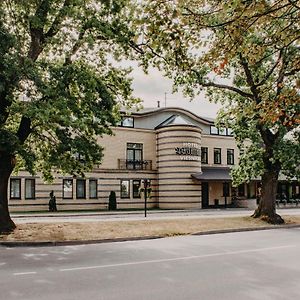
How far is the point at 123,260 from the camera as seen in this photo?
11.3 meters

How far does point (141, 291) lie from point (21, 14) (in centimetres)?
1276

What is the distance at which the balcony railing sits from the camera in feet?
131

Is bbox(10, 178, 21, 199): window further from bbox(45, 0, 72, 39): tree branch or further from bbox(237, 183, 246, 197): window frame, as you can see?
Answer: bbox(237, 183, 246, 197): window frame

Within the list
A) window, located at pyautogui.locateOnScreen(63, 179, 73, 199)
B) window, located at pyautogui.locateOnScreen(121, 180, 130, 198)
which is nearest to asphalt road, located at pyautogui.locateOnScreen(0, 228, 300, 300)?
window, located at pyautogui.locateOnScreen(63, 179, 73, 199)

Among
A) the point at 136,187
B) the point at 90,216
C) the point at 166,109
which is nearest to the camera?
the point at 90,216

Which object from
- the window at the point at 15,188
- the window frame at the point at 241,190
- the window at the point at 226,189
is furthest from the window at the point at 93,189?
the window frame at the point at 241,190

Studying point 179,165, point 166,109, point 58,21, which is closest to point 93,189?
point 179,165

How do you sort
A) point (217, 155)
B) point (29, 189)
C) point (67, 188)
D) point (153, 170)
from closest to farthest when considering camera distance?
point (29, 189), point (67, 188), point (153, 170), point (217, 155)

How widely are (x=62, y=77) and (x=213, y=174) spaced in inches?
1120

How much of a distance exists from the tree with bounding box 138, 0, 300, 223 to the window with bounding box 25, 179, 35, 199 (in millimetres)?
16614

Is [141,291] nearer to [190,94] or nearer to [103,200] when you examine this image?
[190,94]

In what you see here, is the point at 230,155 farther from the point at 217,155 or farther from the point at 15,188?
the point at 15,188

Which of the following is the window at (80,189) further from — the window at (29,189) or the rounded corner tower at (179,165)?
the rounded corner tower at (179,165)

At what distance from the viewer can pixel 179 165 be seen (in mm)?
39656
